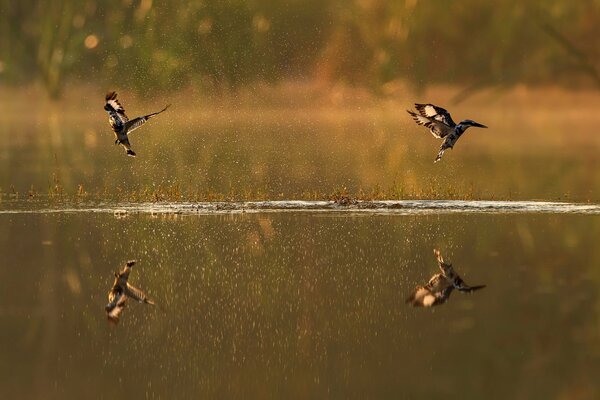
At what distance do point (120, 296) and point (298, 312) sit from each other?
3229 mm

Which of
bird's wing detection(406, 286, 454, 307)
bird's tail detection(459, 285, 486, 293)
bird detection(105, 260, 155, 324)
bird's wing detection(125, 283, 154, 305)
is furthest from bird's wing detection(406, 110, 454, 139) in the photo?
bird's wing detection(125, 283, 154, 305)

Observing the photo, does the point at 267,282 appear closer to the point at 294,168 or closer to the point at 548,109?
the point at 294,168

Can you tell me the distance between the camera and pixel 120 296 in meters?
23.5

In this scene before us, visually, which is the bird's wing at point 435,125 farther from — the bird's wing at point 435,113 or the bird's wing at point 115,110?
the bird's wing at point 115,110

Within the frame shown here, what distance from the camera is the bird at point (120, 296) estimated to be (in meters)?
22.0

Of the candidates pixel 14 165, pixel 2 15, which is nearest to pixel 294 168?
pixel 14 165

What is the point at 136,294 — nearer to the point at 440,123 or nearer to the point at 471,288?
the point at 471,288

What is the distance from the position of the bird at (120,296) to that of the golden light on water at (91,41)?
172316 mm

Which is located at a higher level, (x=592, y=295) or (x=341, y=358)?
(x=592, y=295)

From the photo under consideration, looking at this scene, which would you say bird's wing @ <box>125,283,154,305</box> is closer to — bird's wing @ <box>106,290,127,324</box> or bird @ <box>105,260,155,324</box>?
bird @ <box>105,260,155,324</box>

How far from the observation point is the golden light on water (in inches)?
7667

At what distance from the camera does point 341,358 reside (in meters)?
18.9

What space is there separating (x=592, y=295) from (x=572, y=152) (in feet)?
177

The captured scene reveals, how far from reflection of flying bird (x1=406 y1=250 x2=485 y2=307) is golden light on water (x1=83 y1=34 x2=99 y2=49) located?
566 ft
